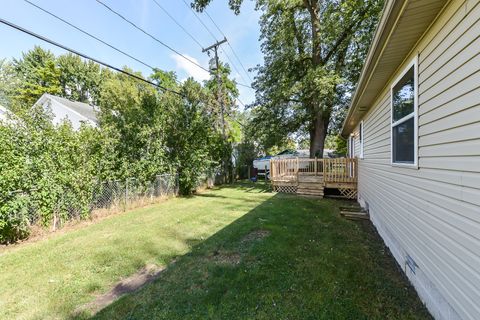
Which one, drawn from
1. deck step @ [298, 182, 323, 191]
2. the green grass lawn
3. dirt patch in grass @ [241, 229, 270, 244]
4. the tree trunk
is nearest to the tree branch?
the tree trunk

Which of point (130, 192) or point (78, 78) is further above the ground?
point (78, 78)

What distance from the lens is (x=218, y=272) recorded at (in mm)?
3137

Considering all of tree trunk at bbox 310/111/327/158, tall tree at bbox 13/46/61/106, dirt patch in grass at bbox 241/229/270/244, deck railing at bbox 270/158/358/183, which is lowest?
dirt patch in grass at bbox 241/229/270/244

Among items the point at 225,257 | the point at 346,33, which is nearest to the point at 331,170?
the point at 225,257

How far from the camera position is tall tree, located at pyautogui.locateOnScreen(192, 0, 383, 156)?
36.7 ft

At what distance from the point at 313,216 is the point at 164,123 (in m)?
6.52

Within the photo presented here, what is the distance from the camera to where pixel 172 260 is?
144 inches

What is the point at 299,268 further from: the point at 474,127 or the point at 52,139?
the point at 52,139

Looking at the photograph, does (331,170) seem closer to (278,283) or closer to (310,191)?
(310,191)

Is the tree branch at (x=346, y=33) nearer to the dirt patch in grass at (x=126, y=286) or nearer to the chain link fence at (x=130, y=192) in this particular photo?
the chain link fence at (x=130, y=192)

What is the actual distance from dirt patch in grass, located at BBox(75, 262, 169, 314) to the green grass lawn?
92 millimetres

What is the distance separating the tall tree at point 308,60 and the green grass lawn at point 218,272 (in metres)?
8.48

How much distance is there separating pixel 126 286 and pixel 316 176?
27.4 ft

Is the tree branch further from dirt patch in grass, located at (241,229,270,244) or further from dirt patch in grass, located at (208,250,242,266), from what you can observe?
dirt patch in grass, located at (208,250,242,266)
